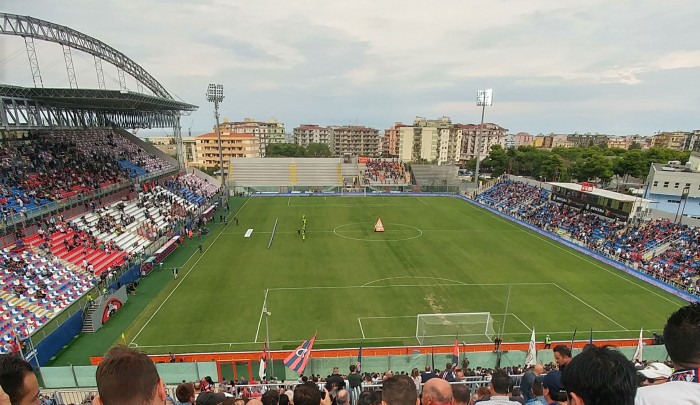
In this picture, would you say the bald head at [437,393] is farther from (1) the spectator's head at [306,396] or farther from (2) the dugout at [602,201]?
(2) the dugout at [602,201]

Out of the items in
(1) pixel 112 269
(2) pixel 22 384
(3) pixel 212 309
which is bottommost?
(3) pixel 212 309

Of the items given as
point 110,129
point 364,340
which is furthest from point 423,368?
point 110,129

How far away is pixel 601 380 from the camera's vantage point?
250 centimetres

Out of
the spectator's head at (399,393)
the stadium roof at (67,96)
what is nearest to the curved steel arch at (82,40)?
the stadium roof at (67,96)

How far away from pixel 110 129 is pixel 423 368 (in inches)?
2012

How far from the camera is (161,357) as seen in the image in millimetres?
A: 17391

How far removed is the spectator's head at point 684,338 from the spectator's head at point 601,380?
773mm

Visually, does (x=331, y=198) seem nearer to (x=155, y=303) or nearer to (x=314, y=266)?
(x=314, y=266)

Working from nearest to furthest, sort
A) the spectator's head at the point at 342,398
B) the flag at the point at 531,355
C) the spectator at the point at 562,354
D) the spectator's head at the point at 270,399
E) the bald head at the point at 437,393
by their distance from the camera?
1. the bald head at the point at 437,393
2. the spectator's head at the point at 270,399
3. the spectator at the point at 562,354
4. the spectator's head at the point at 342,398
5. the flag at the point at 531,355

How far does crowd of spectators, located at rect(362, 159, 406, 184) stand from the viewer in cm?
7111

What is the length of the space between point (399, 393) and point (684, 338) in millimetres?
2443

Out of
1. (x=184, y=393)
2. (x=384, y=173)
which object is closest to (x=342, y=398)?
(x=184, y=393)

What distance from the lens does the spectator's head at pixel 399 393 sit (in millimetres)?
3502

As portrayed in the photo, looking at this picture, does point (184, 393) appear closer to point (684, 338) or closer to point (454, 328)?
point (684, 338)
